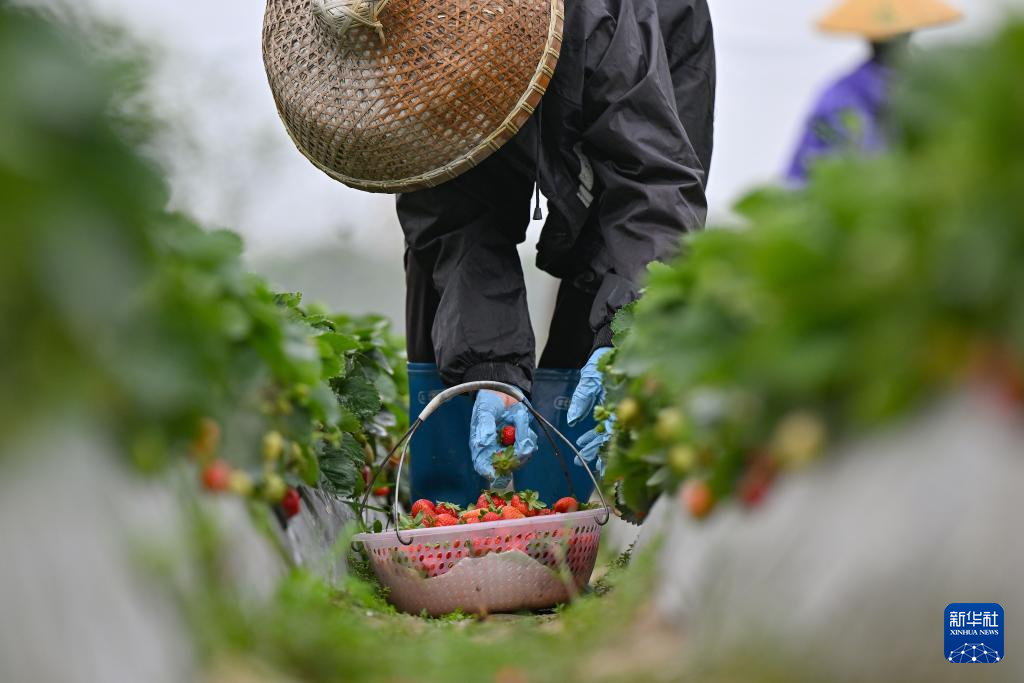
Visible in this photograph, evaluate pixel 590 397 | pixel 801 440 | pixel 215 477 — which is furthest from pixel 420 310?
pixel 801 440

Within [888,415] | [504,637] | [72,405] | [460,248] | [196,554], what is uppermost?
[72,405]

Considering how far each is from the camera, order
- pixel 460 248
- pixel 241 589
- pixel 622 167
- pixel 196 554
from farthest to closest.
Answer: pixel 460 248
pixel 622 167
pixel 241 589
pixel 196 554

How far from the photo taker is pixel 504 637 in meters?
1.96

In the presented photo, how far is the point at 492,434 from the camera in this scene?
2.82 meters

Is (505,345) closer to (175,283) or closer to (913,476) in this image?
(175,283)

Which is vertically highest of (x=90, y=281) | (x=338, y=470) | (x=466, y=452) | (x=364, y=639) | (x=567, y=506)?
(x=90, y=281)

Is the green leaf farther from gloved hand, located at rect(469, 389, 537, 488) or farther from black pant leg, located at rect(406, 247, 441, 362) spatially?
black pant leg, located at rect(406, 247, 441, 362)

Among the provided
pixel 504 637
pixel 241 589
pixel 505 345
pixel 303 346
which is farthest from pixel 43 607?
pixel 505 345

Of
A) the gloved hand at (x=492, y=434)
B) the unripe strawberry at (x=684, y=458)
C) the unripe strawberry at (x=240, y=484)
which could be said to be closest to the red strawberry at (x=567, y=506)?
the gloved hand at (x=492, y=434)

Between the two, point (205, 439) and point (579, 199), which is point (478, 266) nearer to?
point (579, 199)

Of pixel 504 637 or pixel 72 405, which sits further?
pixel 504 637

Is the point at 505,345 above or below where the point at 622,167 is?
below

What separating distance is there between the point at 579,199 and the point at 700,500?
1.56 metres

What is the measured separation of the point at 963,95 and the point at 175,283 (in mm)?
911
